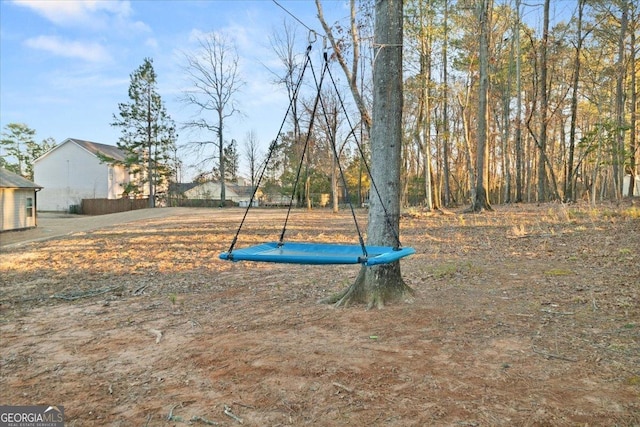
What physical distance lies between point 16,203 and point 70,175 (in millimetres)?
15809

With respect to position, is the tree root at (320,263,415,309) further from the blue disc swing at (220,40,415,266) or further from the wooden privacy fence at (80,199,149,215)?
the wooden privacy fence at (80,199,149,215)

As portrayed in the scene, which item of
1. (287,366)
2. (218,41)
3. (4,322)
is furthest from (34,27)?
(218,41)

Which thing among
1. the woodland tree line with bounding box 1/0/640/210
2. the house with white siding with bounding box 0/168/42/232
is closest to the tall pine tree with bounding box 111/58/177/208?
the woodland tree line with bounding box 1/0/640/210

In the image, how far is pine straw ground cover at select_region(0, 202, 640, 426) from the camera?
6.84ft

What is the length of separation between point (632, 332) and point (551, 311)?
64 centimetres

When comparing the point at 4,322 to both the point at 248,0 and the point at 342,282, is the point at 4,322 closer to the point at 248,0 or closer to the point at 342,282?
the point at 342,282

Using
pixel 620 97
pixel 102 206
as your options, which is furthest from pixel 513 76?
pixel 102 206

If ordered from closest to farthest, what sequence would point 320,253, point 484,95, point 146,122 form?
point 320,253
point 484,95
point 146,122

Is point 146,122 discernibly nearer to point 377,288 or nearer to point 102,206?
point 102,206

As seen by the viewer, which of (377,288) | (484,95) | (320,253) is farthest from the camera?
(484,95)

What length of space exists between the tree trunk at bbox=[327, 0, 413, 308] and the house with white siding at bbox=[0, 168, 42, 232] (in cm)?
1763

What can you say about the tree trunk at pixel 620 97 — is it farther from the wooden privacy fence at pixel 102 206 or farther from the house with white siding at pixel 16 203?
the wooden privacy fence at pixel 102 206

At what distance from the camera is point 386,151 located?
390cm

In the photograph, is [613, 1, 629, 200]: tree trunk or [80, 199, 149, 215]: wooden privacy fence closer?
[613, 1, 629, 200]: tree trunk
